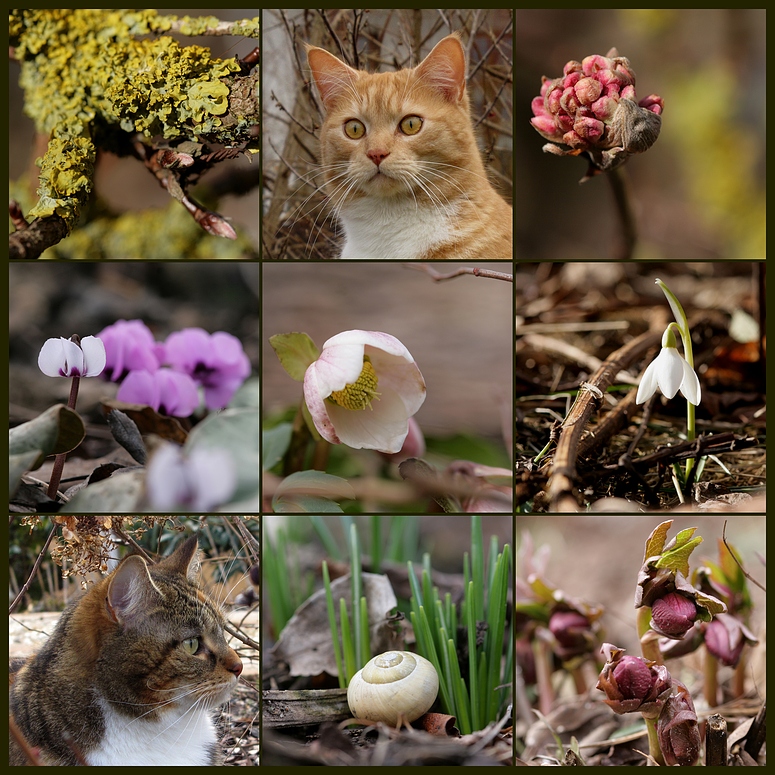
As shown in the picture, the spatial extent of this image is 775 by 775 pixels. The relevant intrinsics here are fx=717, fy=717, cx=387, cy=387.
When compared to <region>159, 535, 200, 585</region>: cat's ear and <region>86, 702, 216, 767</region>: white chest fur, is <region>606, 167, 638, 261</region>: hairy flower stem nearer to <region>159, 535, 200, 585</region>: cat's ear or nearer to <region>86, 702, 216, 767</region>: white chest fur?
<region>159, 535, 200, 585</region>: cat's ear

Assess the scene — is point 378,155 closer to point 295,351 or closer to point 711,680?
point 295,351

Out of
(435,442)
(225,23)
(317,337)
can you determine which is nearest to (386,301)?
(317,337)

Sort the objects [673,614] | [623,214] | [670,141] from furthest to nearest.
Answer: [670,141] < [623,214] < [673,614]

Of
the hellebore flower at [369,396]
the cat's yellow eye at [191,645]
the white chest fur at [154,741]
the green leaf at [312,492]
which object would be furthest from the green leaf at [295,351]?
the white chest fur at [154,741]

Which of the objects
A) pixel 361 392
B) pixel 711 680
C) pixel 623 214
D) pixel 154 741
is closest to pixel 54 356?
pixel 361 392

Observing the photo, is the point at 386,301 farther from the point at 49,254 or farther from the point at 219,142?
the point at 49,254

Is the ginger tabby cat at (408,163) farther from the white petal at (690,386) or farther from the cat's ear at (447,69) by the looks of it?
the white petal at (690,386)
